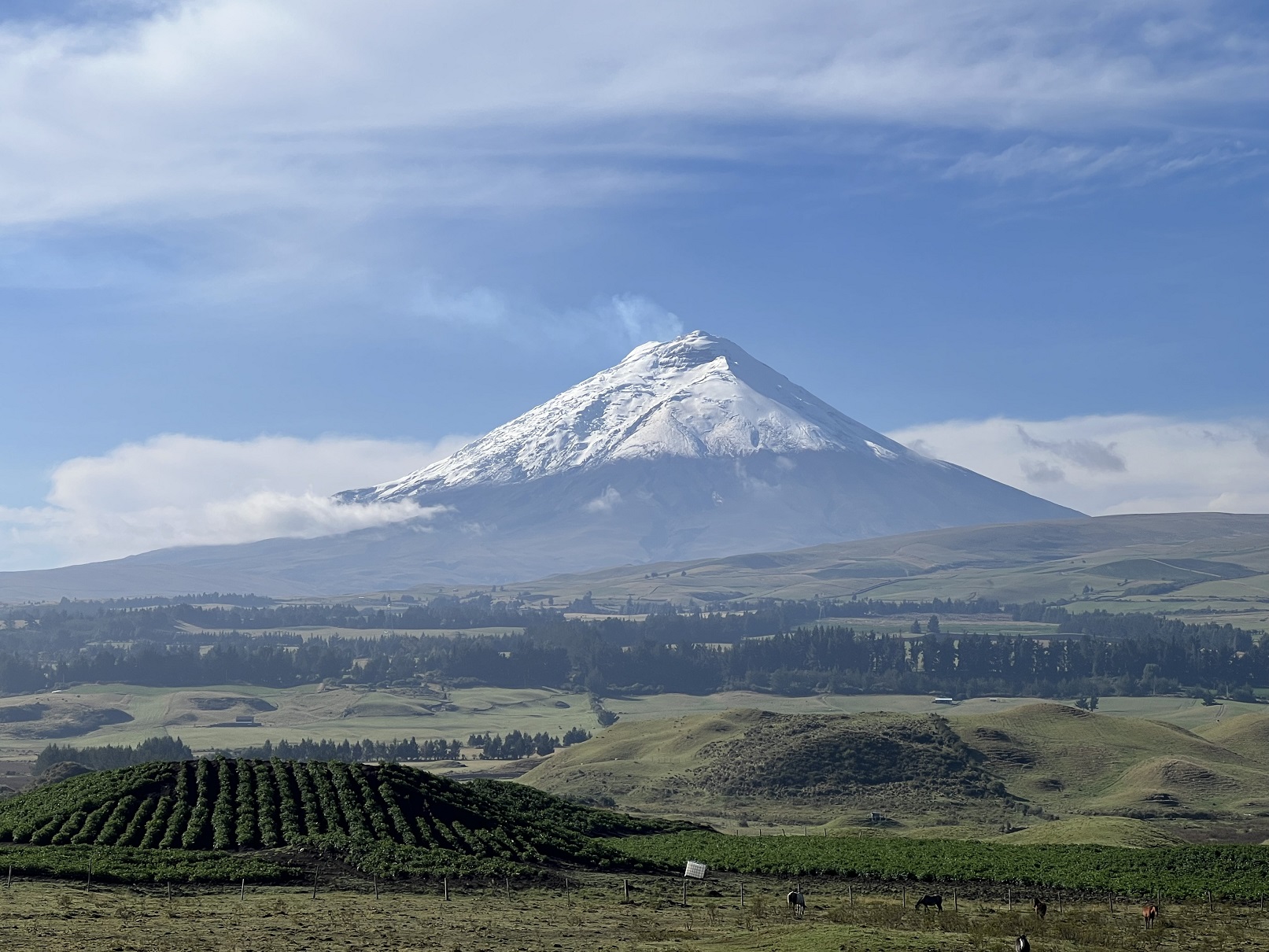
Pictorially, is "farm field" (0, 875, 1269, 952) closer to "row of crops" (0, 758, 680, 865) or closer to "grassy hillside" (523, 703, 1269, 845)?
"row of crops" (0, 758, 680, 865)

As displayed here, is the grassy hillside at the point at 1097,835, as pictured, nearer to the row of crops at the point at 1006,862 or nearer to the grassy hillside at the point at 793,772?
the row of crops at the point at 1006,862

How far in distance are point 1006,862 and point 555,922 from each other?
96.7 ft

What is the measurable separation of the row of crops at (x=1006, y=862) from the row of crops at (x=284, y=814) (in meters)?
6.78

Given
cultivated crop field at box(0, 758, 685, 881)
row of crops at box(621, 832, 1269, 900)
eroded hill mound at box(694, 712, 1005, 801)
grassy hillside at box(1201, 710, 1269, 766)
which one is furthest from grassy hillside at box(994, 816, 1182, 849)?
grassy hillside at box(1201, 710, 1269, 766)

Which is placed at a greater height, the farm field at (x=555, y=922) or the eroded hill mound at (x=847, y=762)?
the farm field at (x=555, y=922)

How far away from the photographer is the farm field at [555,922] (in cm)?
4462

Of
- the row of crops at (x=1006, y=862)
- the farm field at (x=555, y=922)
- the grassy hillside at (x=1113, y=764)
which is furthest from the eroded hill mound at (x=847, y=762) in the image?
the farm field at (x=555, y=922)

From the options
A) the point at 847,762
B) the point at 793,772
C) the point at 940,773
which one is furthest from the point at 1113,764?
the point at 793,772

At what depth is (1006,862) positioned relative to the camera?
7094 cm

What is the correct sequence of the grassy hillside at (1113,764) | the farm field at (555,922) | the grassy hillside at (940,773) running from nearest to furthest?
the farm field at (555,922), the grassy hillside at (940,773), the grassy hillside at (1113,764)

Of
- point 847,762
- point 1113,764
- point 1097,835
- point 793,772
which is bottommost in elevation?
point 793,772

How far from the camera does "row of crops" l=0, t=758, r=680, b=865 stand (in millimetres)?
65750

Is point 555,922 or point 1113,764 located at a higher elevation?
point 555,922

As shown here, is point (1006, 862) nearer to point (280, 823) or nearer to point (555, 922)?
point (555, 922)
